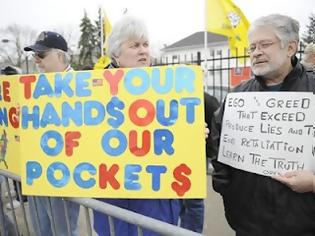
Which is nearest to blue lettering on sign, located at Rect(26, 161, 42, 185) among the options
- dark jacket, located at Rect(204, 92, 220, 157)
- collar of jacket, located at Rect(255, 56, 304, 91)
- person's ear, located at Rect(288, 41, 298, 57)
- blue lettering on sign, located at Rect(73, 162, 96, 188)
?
blue lettering on sign, located at Rect(73, 162, 96, 188)

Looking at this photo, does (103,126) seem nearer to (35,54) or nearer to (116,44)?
(116,44)

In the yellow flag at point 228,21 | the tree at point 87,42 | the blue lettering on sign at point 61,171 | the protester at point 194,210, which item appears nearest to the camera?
the blue lettering on sign at point 61,171

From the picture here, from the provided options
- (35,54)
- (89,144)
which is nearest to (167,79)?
(89,144)

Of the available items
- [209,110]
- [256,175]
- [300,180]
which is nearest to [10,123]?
[209,110]

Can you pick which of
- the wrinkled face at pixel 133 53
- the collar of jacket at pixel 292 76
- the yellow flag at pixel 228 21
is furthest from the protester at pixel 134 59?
the yellow flag at pixel 228 21

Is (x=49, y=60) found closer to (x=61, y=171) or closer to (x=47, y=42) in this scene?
(x=47, y=42)

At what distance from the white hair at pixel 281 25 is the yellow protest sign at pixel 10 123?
1.34 meters

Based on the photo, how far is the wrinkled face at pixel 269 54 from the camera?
1.87 meters

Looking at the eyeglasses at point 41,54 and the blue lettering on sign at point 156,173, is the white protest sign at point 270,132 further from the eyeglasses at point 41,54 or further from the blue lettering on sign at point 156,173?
the eyeglasses at point 41,54

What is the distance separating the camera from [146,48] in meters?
1.99

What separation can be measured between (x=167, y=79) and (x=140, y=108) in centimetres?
17

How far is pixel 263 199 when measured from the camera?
1.84 m

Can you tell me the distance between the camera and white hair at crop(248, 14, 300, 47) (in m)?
1.87

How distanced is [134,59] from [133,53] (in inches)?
1.3
